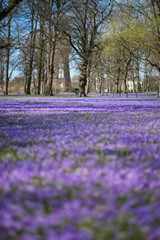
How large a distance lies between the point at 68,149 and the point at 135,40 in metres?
22.5

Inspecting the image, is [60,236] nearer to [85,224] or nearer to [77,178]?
[85,224]

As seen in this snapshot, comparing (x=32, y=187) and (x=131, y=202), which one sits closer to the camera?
(x=131, y=202)

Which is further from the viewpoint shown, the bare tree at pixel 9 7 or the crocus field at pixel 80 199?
the bare tree at pixel 9 7

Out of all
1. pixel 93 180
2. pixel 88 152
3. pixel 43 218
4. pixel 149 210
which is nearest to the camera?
pixel 43 218

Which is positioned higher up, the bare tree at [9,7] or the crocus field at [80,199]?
the bare tree at [9,7]

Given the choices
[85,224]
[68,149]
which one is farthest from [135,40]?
[85,224]

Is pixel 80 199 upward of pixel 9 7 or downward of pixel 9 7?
downward

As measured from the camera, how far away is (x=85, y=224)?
1.10 metres

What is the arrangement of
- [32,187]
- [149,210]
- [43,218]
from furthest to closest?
1. [32,187]
2. [149,210]
3. [43,218]

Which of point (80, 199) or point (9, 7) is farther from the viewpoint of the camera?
point (9, 7)

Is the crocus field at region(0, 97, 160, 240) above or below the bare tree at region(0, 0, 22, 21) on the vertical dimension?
below

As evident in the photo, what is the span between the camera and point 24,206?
4.27 ft

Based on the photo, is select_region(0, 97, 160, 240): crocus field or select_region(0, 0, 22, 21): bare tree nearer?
select_region(0, 97, 160, 240): crocus field

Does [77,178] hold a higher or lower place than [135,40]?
lower
